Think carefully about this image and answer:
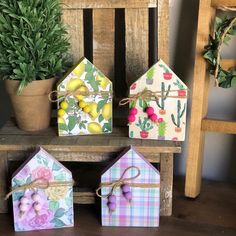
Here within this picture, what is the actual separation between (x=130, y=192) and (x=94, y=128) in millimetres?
160

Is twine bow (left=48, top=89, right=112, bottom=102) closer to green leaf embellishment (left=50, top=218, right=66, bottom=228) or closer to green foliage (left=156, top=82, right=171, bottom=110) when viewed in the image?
green foliage (left=156, top=82, right=171, bottom=110)

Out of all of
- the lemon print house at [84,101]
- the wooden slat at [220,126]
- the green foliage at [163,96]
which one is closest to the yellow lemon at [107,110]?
the lemon print house at [84,101]

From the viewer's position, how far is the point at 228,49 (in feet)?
3.26

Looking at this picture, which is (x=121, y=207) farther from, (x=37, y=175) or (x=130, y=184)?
(x=37, y=175)

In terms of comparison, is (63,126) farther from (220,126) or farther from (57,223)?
(220,126)

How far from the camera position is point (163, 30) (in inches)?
37.7

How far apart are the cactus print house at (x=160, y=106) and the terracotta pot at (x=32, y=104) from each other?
0.61ft

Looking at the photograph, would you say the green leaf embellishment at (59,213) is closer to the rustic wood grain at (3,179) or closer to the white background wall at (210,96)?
the rustic wood grain at (3,179)

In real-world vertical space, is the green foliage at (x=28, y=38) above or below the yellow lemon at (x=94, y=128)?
above

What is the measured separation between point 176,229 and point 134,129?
21cm

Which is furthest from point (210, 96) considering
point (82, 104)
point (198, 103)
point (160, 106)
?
point (82, 104)

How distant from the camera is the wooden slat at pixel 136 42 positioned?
968 mm

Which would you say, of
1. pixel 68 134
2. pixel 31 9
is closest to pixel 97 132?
pixel 68 134

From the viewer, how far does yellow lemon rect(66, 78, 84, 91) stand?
0.86 meters
